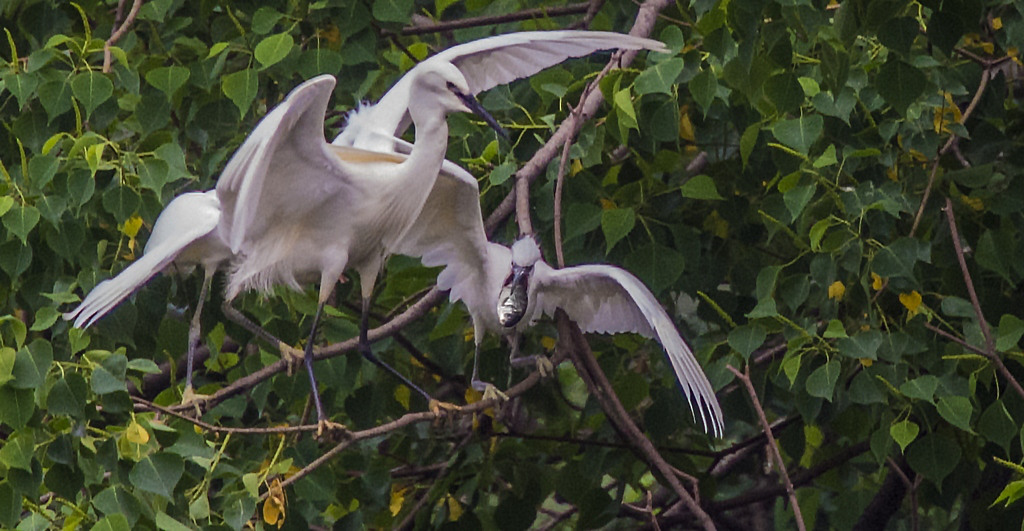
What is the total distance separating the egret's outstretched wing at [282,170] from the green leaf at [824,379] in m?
0.99

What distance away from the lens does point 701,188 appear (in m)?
2.97

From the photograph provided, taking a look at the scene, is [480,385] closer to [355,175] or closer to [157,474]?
[355,175]

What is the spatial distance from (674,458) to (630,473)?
13cm

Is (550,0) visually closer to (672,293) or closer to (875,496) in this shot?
(672,293)

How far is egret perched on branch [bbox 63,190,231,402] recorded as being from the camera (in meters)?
2.92

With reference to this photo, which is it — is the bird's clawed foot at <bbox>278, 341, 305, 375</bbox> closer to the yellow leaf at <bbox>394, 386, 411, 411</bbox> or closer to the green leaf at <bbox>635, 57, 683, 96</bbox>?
the yellow leaf at <bbox>394, 386, 411, 411</bbox>

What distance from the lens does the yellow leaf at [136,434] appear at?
2479 mm

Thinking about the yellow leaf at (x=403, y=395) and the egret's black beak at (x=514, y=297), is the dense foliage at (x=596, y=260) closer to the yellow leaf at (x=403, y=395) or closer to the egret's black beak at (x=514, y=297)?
the yellow leaf at (x=403, y=395)

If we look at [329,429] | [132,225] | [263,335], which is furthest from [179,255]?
[329,429]

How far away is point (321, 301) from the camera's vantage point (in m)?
3.33

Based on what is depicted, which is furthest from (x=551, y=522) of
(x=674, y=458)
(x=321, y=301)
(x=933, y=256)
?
(x=933, y=256)

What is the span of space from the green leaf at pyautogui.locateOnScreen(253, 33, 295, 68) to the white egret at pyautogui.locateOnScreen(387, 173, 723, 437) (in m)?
0.41

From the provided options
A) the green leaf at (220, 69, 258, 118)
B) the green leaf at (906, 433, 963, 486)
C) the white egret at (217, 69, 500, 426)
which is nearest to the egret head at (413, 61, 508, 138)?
the white egret at (217, 69, 500, 426)

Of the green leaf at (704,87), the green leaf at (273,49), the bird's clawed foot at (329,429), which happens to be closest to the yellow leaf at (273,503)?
the bird's clawed foot at (329,429)
